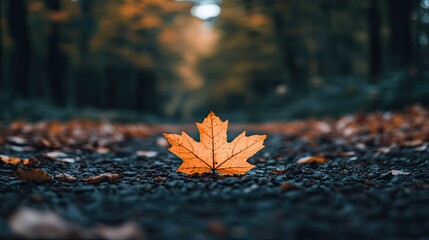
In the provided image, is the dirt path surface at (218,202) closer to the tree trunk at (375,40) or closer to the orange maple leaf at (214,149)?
the orange maple leaf at (214,149)

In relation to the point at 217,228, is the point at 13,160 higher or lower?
higher

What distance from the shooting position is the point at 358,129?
5.53m

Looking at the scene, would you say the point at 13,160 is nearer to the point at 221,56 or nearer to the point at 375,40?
the point at 375,40

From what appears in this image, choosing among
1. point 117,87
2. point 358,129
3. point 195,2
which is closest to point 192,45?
point 117,87

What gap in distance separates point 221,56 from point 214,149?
19.1 m

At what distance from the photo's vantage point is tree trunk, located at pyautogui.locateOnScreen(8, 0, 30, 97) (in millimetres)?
10305

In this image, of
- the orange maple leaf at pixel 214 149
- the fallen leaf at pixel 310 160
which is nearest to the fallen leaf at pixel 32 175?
the orange maple leaf at pixel 214 149

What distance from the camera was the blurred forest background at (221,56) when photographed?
33.9 ft

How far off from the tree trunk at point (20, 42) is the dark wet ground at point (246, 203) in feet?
29.6

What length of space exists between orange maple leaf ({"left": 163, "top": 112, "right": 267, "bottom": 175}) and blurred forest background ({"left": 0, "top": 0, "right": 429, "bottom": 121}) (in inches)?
226

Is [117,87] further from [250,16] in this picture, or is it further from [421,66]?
[421,66]

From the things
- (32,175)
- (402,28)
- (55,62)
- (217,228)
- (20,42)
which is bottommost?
(217,228)

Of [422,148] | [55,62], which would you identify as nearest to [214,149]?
[422,148]

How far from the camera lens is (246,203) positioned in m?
1.54
